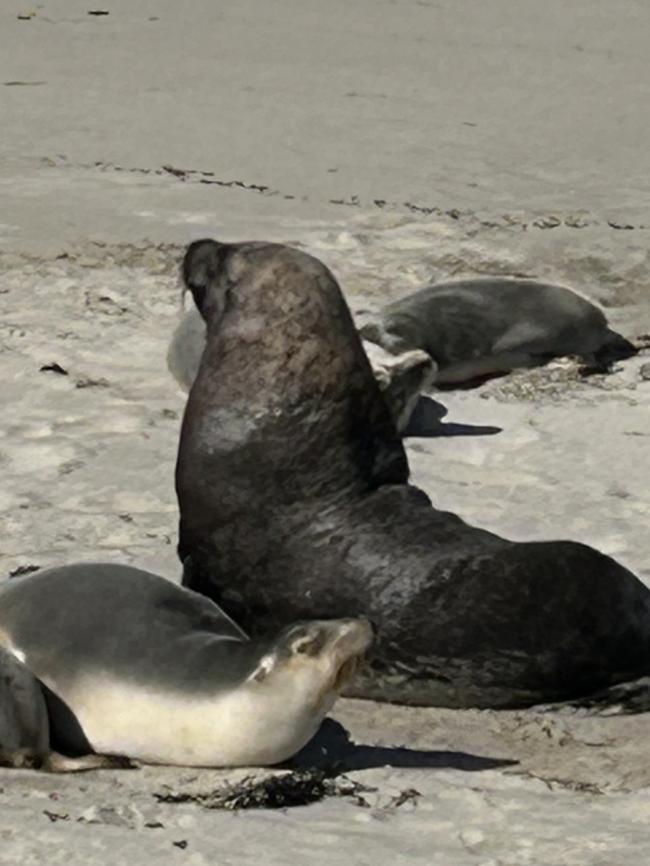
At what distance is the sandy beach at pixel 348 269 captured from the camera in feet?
17.9

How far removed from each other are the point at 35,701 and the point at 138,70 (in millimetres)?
7318

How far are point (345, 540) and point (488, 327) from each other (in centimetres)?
287

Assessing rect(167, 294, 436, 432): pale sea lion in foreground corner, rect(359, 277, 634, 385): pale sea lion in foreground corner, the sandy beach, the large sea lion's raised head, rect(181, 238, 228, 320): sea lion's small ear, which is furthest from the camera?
rect(359, 277, 634, 385): pale sea lion in foreground corner

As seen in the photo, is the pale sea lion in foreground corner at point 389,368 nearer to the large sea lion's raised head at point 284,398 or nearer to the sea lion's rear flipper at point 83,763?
the large sea lion's raised head at point 284,398

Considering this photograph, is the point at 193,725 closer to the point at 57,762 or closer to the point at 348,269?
the point at 57,762

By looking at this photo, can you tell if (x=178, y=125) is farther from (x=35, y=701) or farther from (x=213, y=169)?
(x=35, y=701)

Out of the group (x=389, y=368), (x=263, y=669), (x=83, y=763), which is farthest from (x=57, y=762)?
(x=389, y=368)

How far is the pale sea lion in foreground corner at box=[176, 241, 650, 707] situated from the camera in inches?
249

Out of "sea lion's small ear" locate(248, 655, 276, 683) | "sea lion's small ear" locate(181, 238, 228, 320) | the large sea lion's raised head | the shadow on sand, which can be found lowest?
the shadow on sand

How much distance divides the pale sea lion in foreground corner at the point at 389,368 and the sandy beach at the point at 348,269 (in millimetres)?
116

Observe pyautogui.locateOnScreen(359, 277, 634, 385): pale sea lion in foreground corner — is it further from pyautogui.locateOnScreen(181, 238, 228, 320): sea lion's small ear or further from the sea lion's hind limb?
the sea lion's hind limb

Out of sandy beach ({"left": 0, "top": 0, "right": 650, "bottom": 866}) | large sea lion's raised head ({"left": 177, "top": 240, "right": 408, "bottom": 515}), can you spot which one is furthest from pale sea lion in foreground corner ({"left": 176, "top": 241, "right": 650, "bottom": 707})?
sandy beach ({"left": 0, "top": 0, "right": 650, "bottom": 866})

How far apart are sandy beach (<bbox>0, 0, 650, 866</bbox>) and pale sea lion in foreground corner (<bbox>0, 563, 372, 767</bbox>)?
0.31 feet

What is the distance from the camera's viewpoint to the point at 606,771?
5914 millimetres
